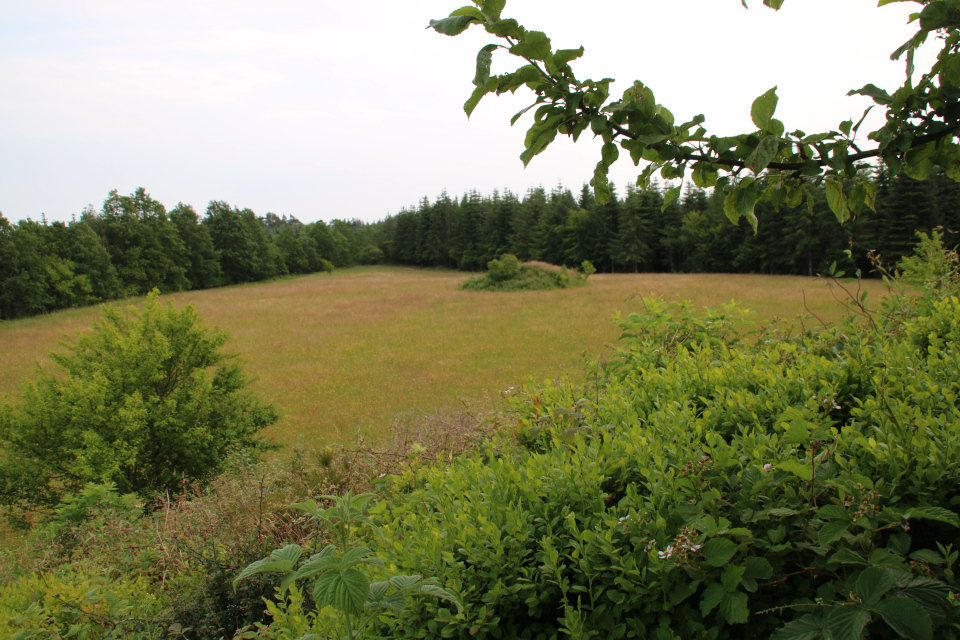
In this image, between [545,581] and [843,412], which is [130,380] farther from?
[843,412]

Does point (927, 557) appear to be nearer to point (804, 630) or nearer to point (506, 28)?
point (804, 630)

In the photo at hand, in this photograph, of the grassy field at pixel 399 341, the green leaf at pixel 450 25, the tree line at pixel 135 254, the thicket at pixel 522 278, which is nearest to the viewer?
the green leaf at pixel 450 25

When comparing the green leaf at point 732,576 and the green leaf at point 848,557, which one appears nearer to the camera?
the green leaf at point 848,557

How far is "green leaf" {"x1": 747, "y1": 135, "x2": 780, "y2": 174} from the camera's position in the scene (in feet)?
3.80

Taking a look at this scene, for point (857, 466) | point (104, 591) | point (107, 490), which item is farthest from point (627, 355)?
point (107, 490)

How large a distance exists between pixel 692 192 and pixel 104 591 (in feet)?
211

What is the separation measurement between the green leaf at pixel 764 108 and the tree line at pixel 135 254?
26.3 meters

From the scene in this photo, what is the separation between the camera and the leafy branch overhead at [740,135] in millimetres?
1252

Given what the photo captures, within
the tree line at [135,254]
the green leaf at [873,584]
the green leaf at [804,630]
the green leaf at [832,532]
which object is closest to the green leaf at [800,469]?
the green leaf at [832,532]

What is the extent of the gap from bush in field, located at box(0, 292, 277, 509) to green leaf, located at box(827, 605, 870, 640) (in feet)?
21.0

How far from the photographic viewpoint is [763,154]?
1.17 meters

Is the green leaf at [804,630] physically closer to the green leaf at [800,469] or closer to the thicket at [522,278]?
the green leaf at [800,469]

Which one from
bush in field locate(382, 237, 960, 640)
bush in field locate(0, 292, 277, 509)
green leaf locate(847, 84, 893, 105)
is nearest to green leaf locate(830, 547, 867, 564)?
bush in field locate(382, 237, 960, 640)

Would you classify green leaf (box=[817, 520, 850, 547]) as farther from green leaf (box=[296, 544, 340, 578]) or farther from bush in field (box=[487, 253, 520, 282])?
bush in field (box=[487, 253, 520, 282])
